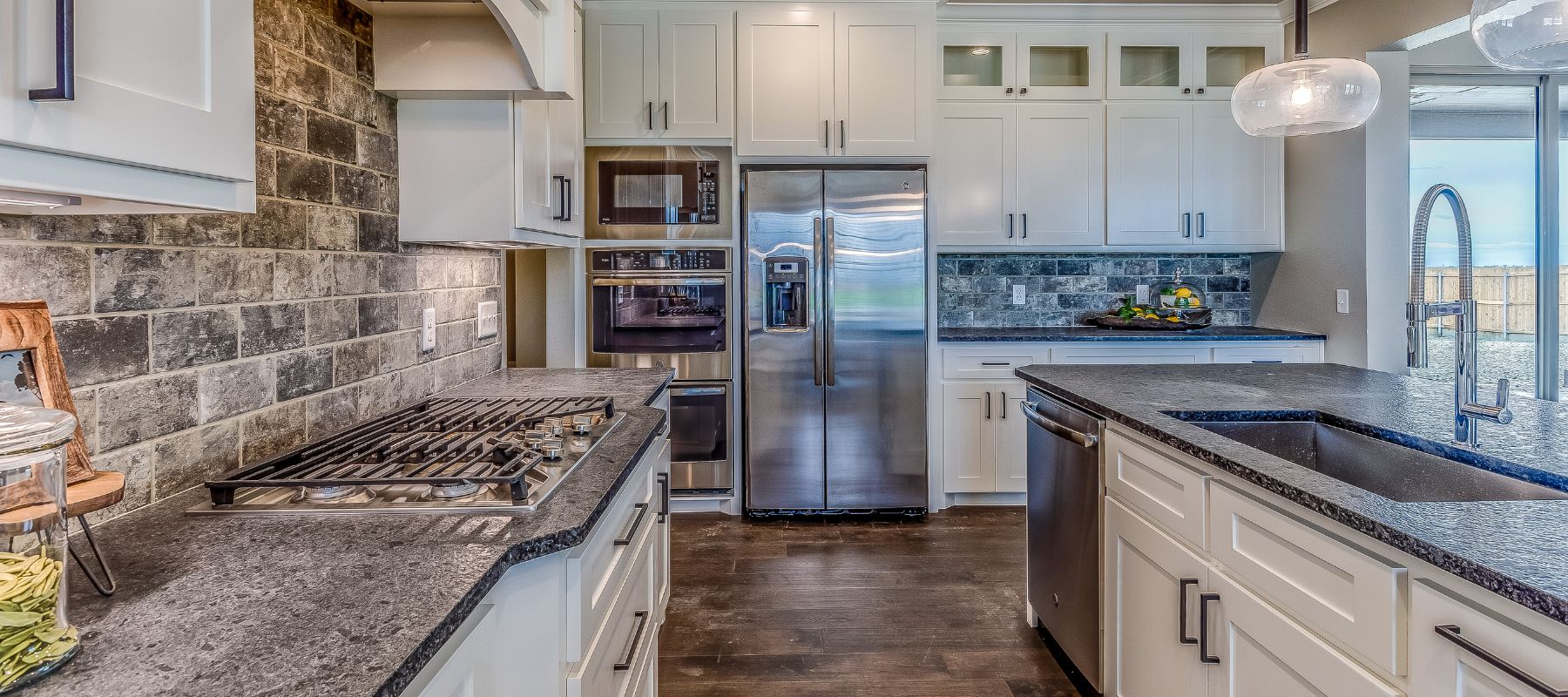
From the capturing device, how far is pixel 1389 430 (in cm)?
146

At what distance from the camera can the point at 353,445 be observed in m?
1.40

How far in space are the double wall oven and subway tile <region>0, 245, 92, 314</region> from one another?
2668mm

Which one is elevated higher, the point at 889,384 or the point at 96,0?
the point at 96,0

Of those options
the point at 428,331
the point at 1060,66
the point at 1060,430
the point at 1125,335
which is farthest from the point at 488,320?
the point at 1060,66

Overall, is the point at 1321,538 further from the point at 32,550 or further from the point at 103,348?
the point at 103,348

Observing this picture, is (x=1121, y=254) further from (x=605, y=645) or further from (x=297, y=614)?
(x=297, y=614)

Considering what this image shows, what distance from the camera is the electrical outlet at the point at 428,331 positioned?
199cm

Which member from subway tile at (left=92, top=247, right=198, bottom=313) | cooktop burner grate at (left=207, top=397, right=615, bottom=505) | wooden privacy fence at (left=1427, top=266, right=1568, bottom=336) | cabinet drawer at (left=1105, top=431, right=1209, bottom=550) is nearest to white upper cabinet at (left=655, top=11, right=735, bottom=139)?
cooktop burner grate at (left=207, top=397, right=615, bottom=505)

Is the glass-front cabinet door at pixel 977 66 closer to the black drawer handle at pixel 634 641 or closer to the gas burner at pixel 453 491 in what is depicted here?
the black drawer handle at pixel 634 641

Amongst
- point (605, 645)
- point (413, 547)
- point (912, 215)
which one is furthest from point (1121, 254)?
point (413, 547)

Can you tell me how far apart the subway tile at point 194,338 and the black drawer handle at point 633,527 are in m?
0.72

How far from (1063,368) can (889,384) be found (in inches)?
48.2

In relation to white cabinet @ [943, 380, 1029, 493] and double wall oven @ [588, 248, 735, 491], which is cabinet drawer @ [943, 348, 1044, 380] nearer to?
white cabinet @ [943, 380, 1029, 493]

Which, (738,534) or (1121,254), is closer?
(738,534)
